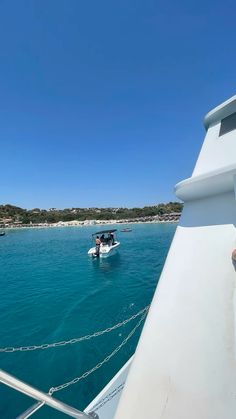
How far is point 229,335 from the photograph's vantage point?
1377 millimetres

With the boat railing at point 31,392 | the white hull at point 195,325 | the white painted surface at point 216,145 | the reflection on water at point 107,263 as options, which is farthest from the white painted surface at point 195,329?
the reflection on water at point 107,263

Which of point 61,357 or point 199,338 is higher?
point 199,338

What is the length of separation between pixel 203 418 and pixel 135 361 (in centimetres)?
51

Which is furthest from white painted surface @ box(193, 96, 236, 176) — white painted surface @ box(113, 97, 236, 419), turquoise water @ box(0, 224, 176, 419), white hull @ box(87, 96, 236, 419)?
turquoise water @ box(0, 224, 176, 419)

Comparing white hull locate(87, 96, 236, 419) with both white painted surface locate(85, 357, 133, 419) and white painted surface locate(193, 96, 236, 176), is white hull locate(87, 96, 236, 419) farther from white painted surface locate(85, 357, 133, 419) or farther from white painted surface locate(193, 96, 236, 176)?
white painted surface locate(85, 357, 133, 419)

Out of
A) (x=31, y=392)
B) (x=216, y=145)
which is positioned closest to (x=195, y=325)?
(x=31, y=392)

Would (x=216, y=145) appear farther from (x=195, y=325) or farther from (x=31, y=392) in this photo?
(x=31, y=392)

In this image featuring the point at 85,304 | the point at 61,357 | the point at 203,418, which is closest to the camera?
the point at 203,418

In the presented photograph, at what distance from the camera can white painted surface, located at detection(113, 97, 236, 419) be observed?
133 centimetres

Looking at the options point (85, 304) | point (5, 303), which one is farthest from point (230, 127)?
point (5, 303)

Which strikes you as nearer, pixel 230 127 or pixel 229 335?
pixel 229 335

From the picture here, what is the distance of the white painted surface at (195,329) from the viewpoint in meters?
1.33

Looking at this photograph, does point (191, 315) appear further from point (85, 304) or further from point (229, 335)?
point (85, 304)

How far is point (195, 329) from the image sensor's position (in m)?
1.51
